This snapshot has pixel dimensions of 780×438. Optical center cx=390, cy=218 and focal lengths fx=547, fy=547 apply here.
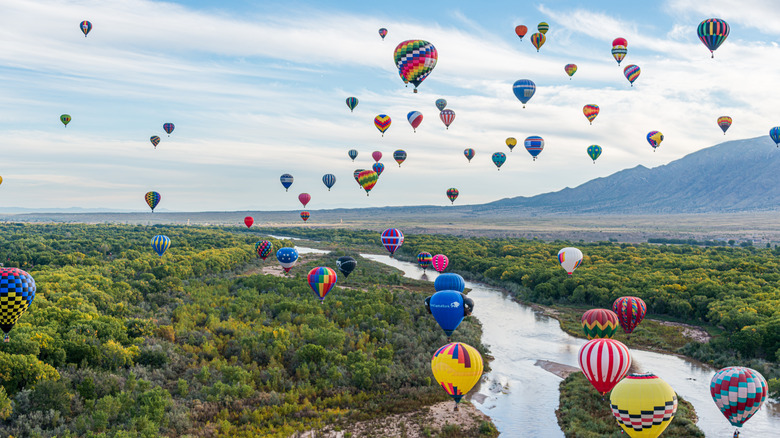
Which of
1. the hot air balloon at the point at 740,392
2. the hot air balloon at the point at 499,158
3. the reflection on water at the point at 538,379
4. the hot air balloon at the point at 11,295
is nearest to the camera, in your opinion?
the hot air balloon at the point at 740,392

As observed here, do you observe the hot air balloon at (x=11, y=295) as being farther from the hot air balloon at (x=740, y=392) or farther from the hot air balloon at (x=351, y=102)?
the hot air balloon at (x=351, y=102)

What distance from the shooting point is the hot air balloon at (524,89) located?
62.8m

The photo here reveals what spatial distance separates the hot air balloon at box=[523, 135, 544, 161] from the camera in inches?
2731

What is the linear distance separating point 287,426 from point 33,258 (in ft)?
182

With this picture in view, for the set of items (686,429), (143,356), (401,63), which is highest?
(401,63)

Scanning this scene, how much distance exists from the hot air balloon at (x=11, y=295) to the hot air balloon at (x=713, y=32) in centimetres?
6175

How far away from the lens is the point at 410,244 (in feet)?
358

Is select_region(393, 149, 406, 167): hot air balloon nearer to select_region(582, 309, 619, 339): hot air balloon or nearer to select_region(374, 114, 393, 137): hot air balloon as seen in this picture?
select_region(374, 114, 393, 137): hot air balloon

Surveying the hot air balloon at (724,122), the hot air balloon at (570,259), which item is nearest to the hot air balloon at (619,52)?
the hot air balloon at (724,122)

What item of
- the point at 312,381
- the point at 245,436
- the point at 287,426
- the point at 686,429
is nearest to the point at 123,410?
the point at 245,436

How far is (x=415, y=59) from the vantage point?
49031mm

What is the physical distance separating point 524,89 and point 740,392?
46290 mm

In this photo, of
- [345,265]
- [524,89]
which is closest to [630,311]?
[345,265]

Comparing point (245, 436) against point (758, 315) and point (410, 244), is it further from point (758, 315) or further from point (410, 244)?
point (410, 244)
